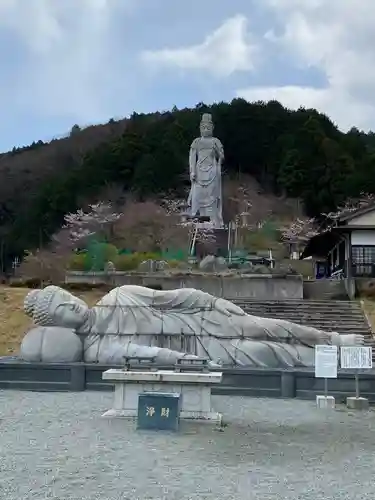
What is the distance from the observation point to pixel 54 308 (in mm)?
9898

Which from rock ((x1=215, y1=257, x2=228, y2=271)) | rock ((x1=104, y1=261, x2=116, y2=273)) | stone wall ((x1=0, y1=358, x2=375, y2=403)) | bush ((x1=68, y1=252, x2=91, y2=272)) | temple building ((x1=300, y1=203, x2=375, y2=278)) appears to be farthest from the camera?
temple building ((x1=300, y1=203, x2=375, y2=278))

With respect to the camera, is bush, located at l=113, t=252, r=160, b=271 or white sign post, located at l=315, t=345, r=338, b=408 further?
bush, located at l=113, t=252, r=160, b=271

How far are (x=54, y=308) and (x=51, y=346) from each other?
56cm

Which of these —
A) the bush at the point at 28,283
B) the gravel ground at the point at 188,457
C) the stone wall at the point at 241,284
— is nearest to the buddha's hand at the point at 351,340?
the gravel ground at the point at 188,457

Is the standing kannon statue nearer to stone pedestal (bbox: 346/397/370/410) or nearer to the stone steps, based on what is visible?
the stone steps

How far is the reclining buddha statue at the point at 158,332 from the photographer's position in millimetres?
9977

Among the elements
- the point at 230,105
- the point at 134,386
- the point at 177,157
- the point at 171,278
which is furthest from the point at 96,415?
the point at 230,105

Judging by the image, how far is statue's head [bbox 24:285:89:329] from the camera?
9.88 metres

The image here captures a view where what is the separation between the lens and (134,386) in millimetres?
7195

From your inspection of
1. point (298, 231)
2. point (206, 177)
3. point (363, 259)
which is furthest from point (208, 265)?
point (298, 231)

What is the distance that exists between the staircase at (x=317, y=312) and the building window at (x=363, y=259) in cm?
736

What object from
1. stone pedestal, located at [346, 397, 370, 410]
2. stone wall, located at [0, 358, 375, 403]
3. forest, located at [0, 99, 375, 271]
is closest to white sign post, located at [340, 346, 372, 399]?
stone pedestal, located at [346, 397, 370, 410]

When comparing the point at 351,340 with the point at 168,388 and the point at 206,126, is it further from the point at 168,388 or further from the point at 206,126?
the point at 206,126

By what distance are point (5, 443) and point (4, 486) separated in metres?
1.45
